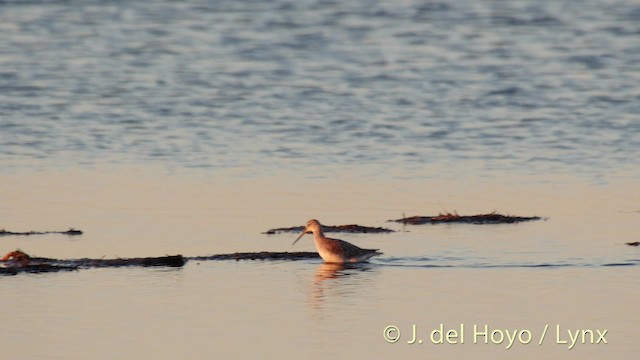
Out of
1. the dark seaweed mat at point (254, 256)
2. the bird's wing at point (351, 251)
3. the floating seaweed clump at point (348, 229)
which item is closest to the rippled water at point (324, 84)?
the floating seaweed clump at point (348, 229)

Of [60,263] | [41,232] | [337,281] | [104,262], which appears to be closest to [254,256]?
[337,281]

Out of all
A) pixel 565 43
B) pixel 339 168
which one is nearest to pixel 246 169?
pixel 339 168

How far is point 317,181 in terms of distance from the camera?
21.1m

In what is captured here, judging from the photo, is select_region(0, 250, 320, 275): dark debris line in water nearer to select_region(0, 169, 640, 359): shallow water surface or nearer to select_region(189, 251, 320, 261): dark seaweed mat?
select_region(189, 251, 320, 261): dark seaweed mat

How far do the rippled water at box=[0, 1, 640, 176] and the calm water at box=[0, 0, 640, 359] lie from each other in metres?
0.11

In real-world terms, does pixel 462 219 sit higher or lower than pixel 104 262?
higher

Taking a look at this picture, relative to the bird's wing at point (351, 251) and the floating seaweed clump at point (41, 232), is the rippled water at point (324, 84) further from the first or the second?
the bird's wing at point (351, 251)

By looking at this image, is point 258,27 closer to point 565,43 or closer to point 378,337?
point 565,43

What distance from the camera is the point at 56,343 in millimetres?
12555

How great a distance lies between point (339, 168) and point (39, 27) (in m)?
25.1

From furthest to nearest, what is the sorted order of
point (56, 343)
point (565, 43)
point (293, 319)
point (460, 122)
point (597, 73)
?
point (565, 43), point (597, 73), point (460, 122), point (293, 319), point (56, 343)

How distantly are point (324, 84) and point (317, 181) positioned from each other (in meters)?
12.8

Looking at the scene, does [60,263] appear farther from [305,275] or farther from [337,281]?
[337,281]

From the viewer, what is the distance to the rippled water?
80.1 feet
